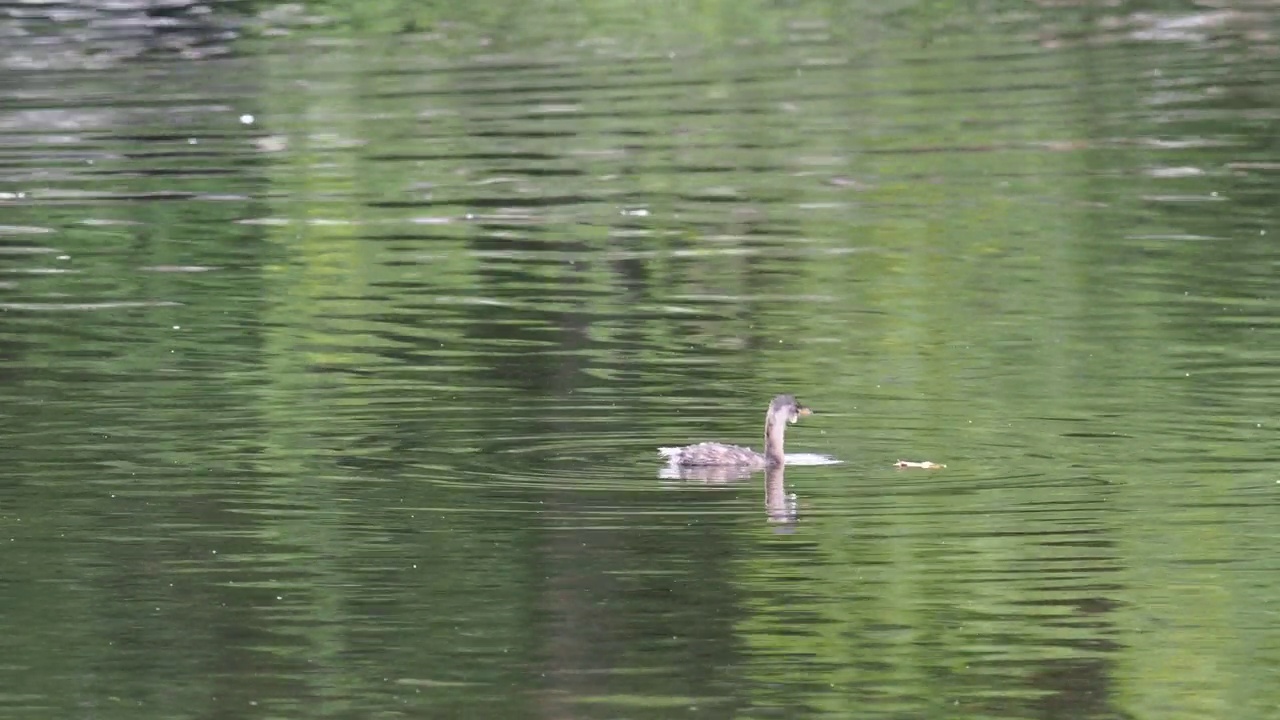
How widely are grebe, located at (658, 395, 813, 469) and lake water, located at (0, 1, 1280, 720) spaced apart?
4.8 inches

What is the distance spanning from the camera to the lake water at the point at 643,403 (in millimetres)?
10211

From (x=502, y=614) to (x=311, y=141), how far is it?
18647mm

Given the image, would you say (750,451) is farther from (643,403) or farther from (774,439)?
(643,403)

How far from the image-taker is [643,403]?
14.8m

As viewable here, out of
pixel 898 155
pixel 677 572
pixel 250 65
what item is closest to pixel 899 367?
pixel 677 572

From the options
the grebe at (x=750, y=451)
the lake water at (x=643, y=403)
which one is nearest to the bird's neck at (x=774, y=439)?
the grebe at (x=750, y=451)

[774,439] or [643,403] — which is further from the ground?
[774,439]

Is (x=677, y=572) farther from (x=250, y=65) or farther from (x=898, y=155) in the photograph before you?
(x=250, y=65)

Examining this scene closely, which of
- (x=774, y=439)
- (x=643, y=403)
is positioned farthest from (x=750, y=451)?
(x=643, y=403)

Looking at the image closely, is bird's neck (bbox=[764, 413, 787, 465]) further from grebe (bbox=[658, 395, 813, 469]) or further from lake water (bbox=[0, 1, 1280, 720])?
lake water (bbox=[0, 1, 1280, 720])

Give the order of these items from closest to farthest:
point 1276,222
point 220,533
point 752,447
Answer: point 220,533 < point 752,447 < point 1276,222

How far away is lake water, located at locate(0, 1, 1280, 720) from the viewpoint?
10211mm

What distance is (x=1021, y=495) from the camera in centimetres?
1252

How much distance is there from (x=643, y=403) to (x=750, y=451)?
1.68m
